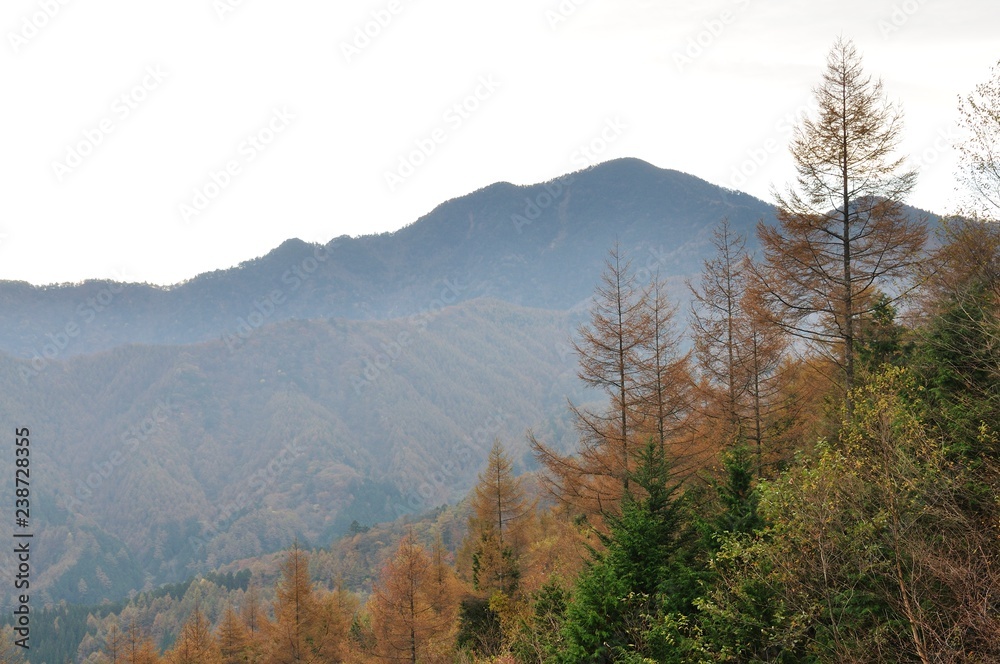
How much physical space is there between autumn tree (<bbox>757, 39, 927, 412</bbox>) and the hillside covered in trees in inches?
2.0

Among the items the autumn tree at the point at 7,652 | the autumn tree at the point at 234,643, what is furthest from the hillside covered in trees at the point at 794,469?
the autumn tree at the point at 7,652

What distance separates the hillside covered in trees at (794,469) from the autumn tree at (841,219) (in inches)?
2.0

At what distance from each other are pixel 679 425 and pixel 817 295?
629 centimetres

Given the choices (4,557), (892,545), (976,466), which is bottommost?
(4,557)

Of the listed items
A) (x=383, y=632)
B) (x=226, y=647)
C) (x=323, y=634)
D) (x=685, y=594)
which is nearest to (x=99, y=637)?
(x=226, y=647)

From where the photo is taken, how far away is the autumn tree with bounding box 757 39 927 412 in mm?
14586

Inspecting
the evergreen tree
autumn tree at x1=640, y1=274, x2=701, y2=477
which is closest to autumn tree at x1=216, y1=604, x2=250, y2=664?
autumn tree at x1=640, y1=274, x2=701, y2=477

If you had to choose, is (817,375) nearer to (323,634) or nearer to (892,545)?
(892,545)

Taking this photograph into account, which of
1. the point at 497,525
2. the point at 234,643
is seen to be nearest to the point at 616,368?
the point at 497,525

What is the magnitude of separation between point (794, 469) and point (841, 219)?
693cm

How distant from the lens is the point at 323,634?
120 ft

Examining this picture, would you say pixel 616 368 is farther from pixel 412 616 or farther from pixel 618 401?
pixel 412 616

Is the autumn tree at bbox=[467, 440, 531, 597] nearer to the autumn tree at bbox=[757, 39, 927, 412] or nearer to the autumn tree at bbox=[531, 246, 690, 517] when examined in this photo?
the autumn tree at bbox=[531, 246, 690, 517]

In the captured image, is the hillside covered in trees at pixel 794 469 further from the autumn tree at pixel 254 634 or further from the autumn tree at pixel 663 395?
the autumn tree at pixel 254 634
